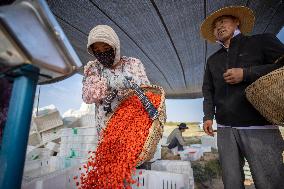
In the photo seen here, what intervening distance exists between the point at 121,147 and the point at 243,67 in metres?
1.35

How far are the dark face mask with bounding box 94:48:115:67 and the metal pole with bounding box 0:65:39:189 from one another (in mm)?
1805

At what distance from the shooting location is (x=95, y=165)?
2.25 metres

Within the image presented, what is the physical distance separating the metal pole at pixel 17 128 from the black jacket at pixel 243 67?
1651mm

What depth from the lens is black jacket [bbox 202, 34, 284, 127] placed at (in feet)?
5.92

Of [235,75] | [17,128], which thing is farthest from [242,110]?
[17,128]

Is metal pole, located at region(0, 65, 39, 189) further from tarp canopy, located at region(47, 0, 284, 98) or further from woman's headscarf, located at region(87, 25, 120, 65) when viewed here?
tarp canopy, located at region(47, 0, 284, 98)

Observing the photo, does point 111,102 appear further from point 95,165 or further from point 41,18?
point 41,18

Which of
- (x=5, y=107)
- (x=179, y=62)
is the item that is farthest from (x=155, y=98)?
(x=179, y=62)

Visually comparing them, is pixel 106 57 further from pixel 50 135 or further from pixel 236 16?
pixel 50 135

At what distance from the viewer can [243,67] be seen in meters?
1.94

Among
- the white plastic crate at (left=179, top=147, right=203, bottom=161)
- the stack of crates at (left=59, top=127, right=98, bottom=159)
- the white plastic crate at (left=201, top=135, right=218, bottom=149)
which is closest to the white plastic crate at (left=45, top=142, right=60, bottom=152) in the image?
the stack of crates at (left=59, top=127, right=98, bottom=159)

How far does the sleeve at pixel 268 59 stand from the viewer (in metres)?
1.76

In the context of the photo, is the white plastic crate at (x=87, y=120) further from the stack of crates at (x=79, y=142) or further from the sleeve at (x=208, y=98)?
the sleeve at (x=208, y=98)

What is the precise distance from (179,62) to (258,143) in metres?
2.79
